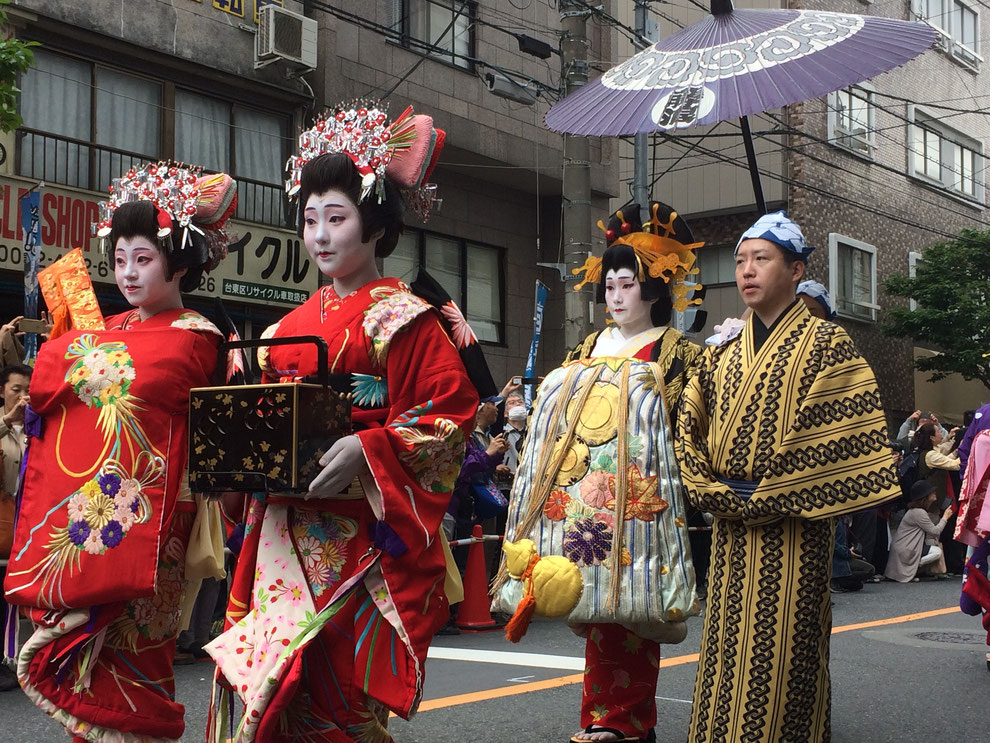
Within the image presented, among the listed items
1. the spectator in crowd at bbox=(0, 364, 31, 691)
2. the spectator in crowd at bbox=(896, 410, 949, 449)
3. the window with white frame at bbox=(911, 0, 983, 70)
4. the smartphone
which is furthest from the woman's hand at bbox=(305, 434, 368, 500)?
the window with white frame at bbox=(911, 0, 983, 70)

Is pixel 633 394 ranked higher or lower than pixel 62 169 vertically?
lower

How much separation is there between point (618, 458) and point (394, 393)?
1.43 meters

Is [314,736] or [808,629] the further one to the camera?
[808,629]

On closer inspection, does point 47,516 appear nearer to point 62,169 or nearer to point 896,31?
point 896,31

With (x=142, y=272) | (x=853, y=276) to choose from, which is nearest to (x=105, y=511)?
(x=142, y=272)

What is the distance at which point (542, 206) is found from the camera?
733 inches

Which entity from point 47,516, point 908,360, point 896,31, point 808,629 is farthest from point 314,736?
point 908,360

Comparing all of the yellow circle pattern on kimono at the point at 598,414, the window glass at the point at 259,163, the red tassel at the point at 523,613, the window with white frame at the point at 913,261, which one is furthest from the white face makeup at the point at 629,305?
the window with white frame at the point at 913,261

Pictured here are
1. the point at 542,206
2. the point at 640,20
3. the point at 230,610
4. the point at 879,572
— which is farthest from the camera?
the point at 542,206

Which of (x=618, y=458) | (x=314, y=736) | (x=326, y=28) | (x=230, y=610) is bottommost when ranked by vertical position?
(x=314, y=736)

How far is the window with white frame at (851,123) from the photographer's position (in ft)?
77.9

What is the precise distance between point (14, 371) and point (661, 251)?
12.0ft

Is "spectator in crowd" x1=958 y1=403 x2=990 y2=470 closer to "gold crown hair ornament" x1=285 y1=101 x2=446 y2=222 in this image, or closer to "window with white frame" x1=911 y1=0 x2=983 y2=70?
"gold crown hair ornament" x1=285 y1=101 x2=446 y2=222

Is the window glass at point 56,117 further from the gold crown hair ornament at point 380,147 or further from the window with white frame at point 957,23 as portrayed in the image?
the window with white frame at point 957,23
